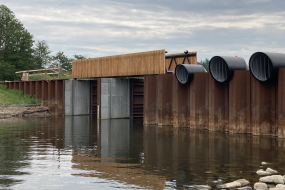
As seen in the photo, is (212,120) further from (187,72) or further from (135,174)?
(135,174)

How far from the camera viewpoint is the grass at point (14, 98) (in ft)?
162

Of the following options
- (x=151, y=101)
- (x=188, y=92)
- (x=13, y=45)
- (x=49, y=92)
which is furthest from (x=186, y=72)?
(x=13, y=45)

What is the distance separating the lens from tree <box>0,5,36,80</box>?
7169 cm

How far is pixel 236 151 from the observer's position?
18.9 meters

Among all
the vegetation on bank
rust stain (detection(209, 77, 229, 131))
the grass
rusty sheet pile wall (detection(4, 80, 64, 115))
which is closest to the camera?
rust stain (detection(209, 77, 229, 131))

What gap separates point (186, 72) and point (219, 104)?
3.68m

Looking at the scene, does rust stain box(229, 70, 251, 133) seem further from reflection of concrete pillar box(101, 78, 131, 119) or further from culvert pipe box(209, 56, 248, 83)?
reflection of concrete pillar box(101, 78, 131, 119)

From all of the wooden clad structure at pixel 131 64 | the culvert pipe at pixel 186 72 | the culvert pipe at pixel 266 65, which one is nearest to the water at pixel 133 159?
the culvert pipe at pixel 266 65

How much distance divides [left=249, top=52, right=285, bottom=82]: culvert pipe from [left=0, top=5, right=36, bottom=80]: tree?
53505mm

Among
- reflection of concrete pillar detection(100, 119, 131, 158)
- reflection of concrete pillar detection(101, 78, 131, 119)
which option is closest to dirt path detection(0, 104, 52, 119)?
reflection of concrete pillar detection(101, 78, 131, 119)

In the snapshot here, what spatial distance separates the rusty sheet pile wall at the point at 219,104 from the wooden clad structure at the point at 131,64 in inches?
66.9

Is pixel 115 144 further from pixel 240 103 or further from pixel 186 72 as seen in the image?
pixel 186 72

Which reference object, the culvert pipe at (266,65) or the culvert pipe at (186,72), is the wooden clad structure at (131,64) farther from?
the culvert pipe at (266,65)

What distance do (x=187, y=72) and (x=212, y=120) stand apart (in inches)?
153
